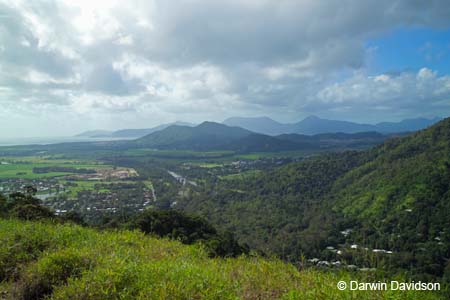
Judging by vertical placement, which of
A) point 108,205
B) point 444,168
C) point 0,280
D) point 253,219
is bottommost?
point 253,219

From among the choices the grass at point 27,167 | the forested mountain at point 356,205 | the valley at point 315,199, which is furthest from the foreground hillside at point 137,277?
the grass at point 27,167

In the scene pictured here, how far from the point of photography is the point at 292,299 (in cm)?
302

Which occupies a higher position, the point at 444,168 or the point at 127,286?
the point at 127,286

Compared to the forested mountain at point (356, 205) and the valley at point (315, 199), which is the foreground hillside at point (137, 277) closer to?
the valley at point (315, 199)

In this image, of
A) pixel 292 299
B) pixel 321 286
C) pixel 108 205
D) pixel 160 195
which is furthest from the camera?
pixel 160 195

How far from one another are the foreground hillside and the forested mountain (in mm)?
17447

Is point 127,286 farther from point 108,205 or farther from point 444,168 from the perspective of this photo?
point 444,168

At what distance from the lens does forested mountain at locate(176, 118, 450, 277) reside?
32156 mm

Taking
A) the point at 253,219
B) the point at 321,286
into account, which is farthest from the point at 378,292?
the point at 253,219

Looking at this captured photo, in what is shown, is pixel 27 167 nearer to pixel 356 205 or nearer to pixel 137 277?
pixel 356 205

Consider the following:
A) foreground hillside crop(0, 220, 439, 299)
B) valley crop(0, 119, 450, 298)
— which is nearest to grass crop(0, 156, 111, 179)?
valley crop(0, 119, 450, 298)

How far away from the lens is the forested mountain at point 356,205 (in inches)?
1266

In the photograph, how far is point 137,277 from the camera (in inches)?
134

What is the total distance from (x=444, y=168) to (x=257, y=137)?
155 m
